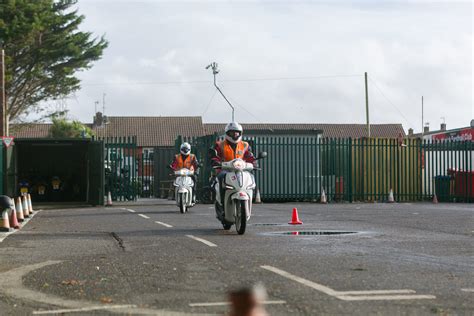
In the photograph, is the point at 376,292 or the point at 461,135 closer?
the point at 376,292

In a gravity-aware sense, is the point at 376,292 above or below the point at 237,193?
below

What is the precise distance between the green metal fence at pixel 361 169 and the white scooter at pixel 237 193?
15.7m

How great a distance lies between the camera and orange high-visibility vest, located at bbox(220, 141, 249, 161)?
42.5 feet

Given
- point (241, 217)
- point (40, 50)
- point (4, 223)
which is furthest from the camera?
point (40, 50)

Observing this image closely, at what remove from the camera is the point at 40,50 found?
40.1 metres

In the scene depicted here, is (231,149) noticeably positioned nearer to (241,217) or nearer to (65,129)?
(241,217)

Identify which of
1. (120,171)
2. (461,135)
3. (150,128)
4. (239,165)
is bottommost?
(239,165)

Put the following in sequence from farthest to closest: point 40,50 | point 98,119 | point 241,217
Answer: point 98,119 → point 40,50 → point 241,217

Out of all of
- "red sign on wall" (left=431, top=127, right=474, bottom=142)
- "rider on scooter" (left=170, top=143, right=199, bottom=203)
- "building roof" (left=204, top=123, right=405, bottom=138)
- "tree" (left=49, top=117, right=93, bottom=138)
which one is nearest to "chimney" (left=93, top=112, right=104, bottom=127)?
"building roof" (left=204, top=123, right=405, bottom=138)

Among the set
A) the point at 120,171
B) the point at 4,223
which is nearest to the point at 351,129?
the point at 120,171

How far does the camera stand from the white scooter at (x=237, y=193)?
12148mm

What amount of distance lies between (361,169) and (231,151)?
689 inches

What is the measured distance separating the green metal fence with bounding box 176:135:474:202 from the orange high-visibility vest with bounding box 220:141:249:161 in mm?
15308

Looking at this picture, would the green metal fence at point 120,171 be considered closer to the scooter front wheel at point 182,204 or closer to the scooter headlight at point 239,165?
the scooter front wheel at point 182,204
